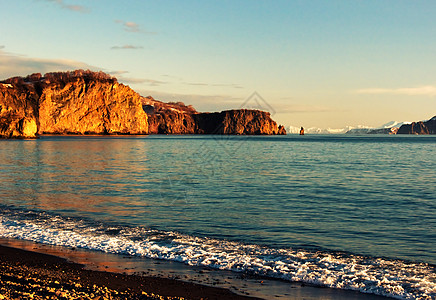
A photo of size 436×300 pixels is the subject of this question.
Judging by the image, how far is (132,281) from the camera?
9953 mm

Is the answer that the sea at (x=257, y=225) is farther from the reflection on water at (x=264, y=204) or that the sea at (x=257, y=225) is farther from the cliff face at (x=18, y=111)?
the cliff face at (x=18, y=111)

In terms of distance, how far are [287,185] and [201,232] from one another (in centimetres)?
1609

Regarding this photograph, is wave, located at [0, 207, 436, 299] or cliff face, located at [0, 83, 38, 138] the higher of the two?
cliff face, located at [0, 83, 38, 138]

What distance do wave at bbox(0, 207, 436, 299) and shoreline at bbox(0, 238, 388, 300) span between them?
51cm

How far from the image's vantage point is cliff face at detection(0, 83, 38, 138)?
138750 mm

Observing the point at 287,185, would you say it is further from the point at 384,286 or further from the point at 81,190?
the point at 384,286

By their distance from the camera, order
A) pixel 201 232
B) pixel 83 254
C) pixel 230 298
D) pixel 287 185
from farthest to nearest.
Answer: pixel 287 185 → pixel 201 232 → pixel 83 254 → pixel 230 298

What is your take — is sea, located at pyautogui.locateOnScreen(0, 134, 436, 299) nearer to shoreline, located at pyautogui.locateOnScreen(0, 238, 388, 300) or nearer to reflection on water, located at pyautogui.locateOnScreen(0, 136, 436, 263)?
reflection on water, located at pyautogui.locateOnScreen(0, 136, 436, 263)

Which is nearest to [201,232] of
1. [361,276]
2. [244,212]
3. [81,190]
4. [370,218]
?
[244,212]

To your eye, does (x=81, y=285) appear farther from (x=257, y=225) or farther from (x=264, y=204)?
(x=264, y=204)

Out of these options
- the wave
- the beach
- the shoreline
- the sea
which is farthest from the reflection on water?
the beach

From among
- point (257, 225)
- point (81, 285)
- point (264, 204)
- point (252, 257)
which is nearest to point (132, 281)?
point (81, 285)

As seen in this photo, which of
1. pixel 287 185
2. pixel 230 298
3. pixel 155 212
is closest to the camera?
pixel 230 298

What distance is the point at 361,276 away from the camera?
10906mm
